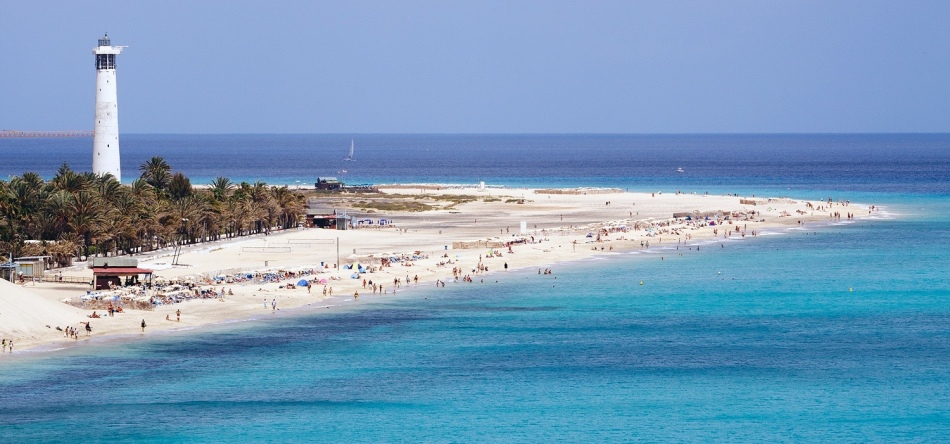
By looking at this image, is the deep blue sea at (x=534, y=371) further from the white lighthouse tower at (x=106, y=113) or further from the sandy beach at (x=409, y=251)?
the white lighthouse tower at (x=106, y=113)

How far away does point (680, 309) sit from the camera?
6450cm

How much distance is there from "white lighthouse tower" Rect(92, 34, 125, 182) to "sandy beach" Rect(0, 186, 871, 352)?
15016 mm

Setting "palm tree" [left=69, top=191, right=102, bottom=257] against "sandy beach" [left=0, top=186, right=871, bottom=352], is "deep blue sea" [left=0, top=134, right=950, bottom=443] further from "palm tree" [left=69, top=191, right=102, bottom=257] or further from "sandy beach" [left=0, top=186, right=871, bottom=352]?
"palm tree" [left=69, top=191, right=102, bottom=257]

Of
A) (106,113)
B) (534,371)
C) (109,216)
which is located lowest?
(534,371)

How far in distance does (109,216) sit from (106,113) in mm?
26566

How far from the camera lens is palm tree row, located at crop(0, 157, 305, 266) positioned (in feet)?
242

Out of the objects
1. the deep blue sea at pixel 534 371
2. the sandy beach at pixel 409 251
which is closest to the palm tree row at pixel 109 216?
the sandy beach at pixel 409 251

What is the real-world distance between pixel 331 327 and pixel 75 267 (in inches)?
864

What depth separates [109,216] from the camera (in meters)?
75.8

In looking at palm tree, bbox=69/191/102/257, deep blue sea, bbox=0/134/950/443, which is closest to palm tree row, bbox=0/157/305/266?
palm tree, bbox=69/191/102/257

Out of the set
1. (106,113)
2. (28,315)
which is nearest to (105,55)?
(106,113)

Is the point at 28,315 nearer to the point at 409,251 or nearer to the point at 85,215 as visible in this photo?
the point at 85,215

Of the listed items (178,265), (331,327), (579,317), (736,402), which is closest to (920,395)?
(736,402)

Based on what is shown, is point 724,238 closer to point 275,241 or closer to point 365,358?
point 275,241
